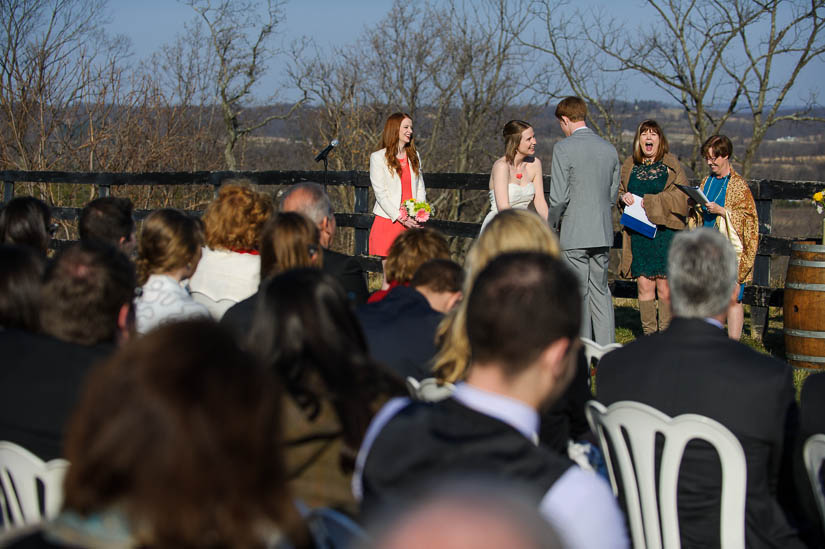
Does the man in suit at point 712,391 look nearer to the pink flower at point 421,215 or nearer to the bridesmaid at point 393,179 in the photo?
the pink flower at point 421,215

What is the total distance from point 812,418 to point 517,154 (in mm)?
4097

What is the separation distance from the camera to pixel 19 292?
2.79m

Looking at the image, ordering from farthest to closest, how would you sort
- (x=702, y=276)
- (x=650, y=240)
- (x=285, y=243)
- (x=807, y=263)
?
(x=650, y=240), (x=807, y=263), (x=285, y=243), (x=702, y=276)

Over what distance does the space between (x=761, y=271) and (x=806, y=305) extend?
0.97m

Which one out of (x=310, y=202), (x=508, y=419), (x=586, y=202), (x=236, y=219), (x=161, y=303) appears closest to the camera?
(x=508, y=419)

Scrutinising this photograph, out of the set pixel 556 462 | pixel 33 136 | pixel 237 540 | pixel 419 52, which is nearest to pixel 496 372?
pixel 556 462

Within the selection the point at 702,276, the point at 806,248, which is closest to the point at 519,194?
the point at 806,248

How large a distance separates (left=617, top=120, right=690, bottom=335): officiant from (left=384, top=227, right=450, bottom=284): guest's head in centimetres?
307

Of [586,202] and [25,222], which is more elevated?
[586,202]

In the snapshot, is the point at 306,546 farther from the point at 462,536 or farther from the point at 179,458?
the point at 462,536

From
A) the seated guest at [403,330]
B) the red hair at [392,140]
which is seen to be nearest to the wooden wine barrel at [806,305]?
the red hair at [392,140]

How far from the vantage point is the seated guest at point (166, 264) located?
145 inches

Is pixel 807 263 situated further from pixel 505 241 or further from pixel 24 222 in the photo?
pixel 24 222

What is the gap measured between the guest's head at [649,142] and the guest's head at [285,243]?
376 cm
